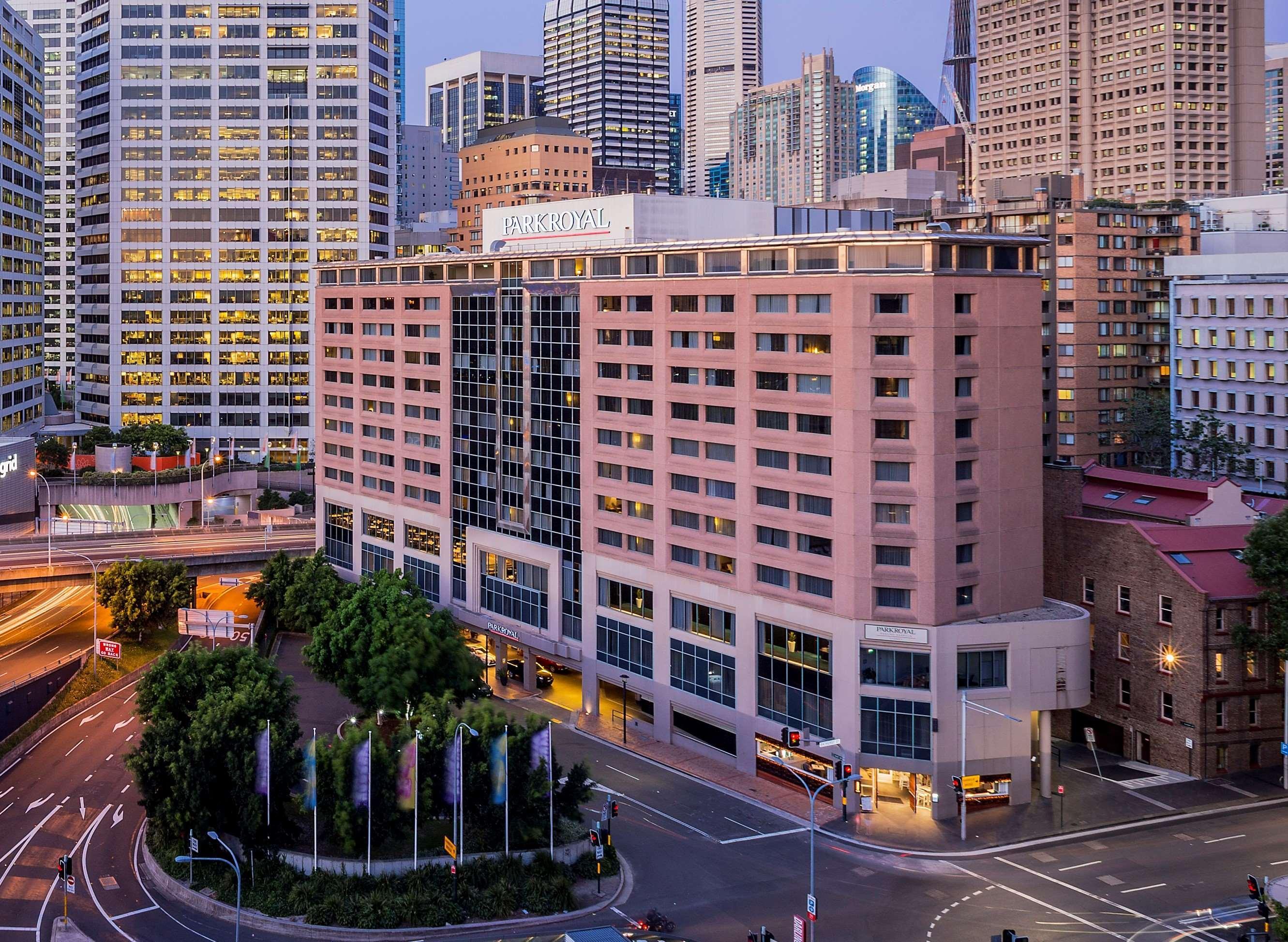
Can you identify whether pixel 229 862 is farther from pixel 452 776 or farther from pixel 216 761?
pixel 452 776

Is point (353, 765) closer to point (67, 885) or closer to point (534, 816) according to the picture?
point (534, 816)

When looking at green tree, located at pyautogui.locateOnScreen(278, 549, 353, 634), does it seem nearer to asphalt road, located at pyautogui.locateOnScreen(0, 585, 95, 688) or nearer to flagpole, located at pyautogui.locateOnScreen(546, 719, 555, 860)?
asphalt road, located at pyautogui.locateOnScreen(0, 585, 95, 688)

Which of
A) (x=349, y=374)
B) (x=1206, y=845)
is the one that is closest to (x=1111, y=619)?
(x=1206, y=845)

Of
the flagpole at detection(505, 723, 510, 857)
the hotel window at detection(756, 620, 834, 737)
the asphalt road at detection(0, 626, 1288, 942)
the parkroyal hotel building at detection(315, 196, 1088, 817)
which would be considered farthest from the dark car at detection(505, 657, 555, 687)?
the flagpole at detection(505, 723, 510, 857)

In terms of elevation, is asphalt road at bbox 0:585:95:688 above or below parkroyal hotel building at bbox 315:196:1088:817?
below

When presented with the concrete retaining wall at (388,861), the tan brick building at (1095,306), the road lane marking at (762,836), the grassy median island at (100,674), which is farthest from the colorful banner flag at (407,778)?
the tan brick building at (1095,306)
